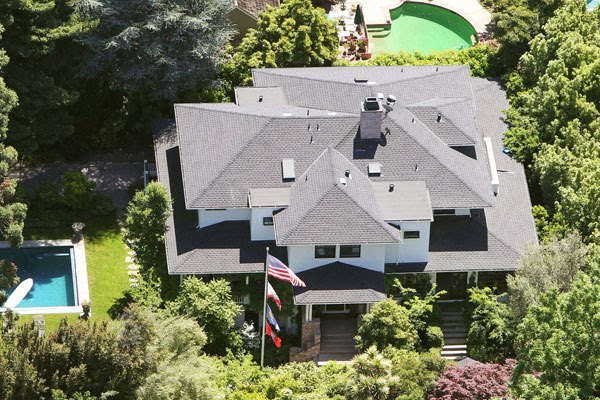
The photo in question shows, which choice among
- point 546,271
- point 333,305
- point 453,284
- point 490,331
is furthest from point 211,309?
point 546,271

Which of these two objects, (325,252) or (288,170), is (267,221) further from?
(325,252)

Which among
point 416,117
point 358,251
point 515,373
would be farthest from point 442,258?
point 515,373

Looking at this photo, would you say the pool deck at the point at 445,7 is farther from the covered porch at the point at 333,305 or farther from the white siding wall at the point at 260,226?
the covered porch at the point at 333,305

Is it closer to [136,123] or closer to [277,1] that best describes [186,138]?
[136,123]

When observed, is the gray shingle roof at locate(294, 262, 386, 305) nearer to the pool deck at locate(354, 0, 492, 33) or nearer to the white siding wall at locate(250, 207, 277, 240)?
the white siding wall at locate(250, 207, 277, 240)

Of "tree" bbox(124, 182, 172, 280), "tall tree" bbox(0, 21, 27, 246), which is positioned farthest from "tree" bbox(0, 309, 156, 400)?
"tree" bbox(124, 182, 172, 280)

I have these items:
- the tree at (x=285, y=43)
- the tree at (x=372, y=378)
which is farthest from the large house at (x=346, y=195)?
the tree at (x=285, y=43)
